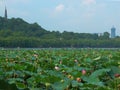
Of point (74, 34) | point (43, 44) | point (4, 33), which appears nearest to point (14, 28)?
point (4, 33)

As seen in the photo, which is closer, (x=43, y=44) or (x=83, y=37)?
(x=43, y=44)

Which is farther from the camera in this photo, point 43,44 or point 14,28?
point 43,44

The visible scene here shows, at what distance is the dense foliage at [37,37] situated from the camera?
35.3 metres

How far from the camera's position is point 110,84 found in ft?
9.49

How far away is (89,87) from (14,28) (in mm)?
32792

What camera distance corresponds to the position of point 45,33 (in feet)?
129

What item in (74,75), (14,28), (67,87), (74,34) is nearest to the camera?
(67,87)

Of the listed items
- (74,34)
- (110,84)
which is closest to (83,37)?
(74,34)

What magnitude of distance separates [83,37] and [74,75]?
138 feet

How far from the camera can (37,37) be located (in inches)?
1518

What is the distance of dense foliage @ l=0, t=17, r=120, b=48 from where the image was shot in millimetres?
35344

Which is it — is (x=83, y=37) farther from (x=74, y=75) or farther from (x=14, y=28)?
(x=74, y=75)

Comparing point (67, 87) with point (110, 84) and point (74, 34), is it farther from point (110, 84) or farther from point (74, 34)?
point (74, 34)

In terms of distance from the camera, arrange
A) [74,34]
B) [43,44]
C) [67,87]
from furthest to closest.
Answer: [74,34] < [43,44] < [67,87]
